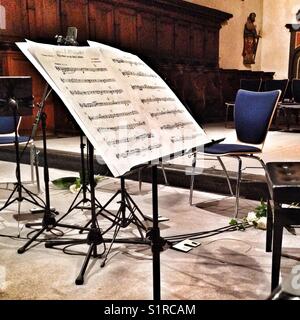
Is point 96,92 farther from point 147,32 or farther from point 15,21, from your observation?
point 147,32

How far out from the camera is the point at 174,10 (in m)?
8.12

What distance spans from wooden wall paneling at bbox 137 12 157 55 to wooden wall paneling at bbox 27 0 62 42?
1.72 m

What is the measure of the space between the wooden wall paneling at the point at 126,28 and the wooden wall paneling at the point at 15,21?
65.7 inches

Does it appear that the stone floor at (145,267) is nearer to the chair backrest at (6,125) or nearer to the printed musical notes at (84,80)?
the printed musical notes at (84,80)

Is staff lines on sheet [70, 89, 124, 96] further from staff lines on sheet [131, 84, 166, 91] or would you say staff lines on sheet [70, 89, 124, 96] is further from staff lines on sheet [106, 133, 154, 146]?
staff lines on sheet [106, 133, 154, 146]

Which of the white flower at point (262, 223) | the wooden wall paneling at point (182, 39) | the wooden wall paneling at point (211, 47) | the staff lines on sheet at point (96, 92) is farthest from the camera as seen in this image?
the wooden wall paneling at point (211, 47)

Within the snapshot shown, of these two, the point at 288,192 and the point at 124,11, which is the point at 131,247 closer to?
the point at 288,192

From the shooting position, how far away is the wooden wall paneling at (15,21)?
5.69 meters

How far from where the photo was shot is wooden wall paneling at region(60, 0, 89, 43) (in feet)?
20.7

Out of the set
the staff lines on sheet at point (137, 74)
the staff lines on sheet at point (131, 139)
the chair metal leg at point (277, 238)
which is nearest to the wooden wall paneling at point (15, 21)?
the staff lines on sheet at point (137, 74)

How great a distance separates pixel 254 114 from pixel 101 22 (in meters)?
4.31
